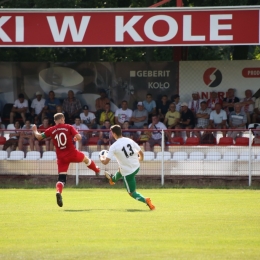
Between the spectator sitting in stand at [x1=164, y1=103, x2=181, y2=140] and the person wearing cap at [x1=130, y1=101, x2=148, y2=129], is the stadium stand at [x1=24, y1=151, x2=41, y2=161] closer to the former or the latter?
the person wearing cap at [x1=130, y1=101, x2=148, y2=129]

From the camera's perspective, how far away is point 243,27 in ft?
70.0

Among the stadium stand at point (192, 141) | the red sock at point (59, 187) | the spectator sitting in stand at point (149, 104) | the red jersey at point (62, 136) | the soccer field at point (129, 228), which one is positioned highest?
the spectator sitting in stand at point (149, 104)

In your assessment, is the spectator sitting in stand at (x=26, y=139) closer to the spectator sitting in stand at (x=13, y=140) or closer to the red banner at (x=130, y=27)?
the spectator sitting in stand at (x=13, y=140)

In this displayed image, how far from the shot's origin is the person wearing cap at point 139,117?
78.8ft

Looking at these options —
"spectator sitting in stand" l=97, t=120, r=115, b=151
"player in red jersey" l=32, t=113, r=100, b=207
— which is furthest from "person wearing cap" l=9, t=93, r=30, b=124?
"player in red jersey" l=32, t=113, r=100, b=207

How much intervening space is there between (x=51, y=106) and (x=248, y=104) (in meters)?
6.91

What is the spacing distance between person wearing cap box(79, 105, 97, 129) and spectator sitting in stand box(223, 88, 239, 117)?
14.8 ft

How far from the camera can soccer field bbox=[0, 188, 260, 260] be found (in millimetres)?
8922

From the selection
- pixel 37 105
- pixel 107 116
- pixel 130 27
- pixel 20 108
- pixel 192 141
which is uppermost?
pixel 130 27

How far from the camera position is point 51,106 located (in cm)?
2548

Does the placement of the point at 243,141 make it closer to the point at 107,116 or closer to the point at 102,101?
the point at 107,116

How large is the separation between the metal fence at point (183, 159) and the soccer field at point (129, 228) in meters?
3.08

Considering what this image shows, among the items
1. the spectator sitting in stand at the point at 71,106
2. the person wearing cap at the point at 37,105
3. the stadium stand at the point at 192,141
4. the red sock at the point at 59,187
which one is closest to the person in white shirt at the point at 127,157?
the red sock at the point at 59,187

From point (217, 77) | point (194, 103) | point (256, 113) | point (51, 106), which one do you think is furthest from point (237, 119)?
point (51, 106)
